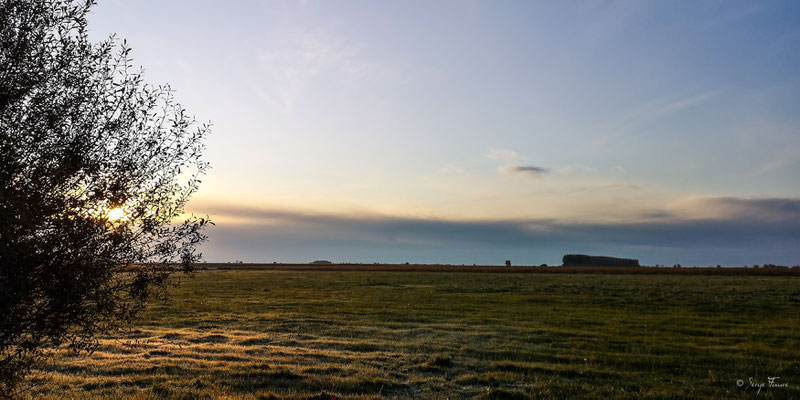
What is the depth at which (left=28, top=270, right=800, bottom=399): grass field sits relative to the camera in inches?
588

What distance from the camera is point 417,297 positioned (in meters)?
50.1

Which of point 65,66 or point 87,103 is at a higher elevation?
point 65,66

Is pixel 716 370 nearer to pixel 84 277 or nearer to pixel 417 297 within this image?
pixel 84 277

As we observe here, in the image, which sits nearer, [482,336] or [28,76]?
[28,76]

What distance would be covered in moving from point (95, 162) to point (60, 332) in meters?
3.57

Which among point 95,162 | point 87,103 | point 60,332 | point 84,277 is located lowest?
point 60,332

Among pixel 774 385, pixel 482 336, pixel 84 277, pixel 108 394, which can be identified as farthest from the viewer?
pixel 482 336

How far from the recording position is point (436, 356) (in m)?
18.8

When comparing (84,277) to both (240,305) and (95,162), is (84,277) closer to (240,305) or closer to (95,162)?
(95,162)

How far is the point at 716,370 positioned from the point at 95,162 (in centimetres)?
2216

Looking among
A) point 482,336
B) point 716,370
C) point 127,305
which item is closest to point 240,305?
point 482,336

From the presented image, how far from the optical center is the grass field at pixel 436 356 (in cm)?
Result: 1495

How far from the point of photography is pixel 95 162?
9844 mm

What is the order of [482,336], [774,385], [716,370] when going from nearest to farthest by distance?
[774,385] → [716,370] → [482,336]
